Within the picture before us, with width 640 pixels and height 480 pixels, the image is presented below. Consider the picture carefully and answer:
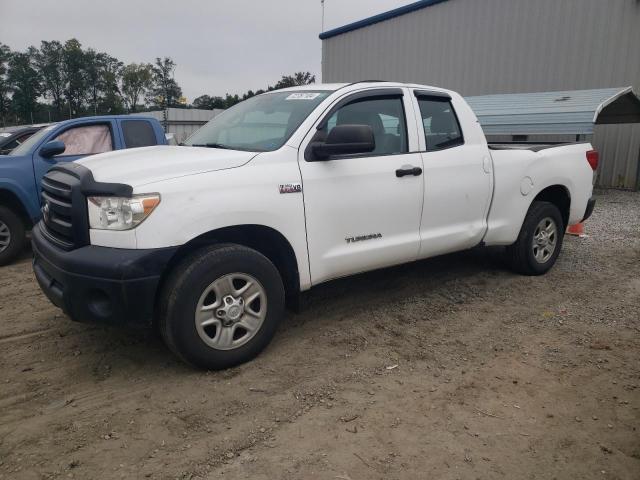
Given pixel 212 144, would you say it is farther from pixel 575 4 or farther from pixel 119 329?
pixel 575 4

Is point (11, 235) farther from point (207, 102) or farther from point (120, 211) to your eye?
point (207, 102)

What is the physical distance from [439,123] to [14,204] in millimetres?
5211

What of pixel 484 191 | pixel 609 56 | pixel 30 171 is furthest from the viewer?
pixel 609 56

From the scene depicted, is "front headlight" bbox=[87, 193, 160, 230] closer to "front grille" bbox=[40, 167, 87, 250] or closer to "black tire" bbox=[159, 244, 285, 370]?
"front grille" bbox=[40, 167, 87, 250]

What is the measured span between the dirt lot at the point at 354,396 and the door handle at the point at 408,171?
3.93 ft

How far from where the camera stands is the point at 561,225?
556 centimetres

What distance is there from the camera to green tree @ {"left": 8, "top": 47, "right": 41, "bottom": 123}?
52.4 metres

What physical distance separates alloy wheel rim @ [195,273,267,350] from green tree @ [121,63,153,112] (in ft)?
208

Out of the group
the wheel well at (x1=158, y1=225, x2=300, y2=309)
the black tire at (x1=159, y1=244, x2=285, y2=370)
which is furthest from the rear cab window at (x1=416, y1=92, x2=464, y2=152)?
the black tire at (x1=159, y1=244, x2=285, y2=370)

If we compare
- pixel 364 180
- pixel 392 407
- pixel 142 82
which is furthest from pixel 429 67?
pixel 142 82

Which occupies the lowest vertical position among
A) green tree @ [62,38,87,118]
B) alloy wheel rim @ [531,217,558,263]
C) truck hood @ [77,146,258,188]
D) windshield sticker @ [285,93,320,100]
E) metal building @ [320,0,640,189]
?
alloy wheel rim @ [531,217,558,263]

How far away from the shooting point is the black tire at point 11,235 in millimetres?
6113

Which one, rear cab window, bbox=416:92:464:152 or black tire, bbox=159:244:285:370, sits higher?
rear cab window, bbox=416:92:464:152

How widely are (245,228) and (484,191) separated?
2.44 metres
